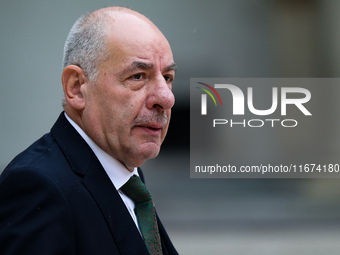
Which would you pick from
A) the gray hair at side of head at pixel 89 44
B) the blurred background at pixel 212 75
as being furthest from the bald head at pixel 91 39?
the blurred background at pixel 212 75

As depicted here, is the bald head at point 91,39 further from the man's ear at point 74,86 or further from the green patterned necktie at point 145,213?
the green patterned necktie at point 145,213

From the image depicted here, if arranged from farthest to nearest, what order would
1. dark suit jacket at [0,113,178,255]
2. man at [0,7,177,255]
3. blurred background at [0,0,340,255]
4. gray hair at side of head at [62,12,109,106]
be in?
1. blurred background at [0,0,340,255]
2. gray hair at side of head at [62,12,109,106]
3. man at [0,7,177,255]
4. dark suit jacket at [0,113,178,255]

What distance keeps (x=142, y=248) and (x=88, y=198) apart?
26 cm

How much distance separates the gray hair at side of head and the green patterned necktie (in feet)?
1.52

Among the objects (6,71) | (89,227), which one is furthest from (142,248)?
(6,71)

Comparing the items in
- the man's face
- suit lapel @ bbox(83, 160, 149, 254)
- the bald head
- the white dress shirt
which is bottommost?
suit lapel @ bbox(83, 160, 149, 254)

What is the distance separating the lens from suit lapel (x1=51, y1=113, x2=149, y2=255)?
1236mm

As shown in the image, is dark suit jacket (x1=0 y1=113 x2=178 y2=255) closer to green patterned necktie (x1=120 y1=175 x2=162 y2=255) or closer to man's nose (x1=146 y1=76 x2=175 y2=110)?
green patterned necktie (x1=120 y1=175 x2=162 y2=255)

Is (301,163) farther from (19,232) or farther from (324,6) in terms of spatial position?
(19,232)

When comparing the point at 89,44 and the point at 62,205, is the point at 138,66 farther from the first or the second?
the point at 62,205

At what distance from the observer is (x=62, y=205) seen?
3.52 feet

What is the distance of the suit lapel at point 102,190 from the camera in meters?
1.24

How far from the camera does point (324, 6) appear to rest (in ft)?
11.4

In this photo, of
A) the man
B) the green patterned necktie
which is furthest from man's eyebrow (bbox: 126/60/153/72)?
the green patterned necktie
